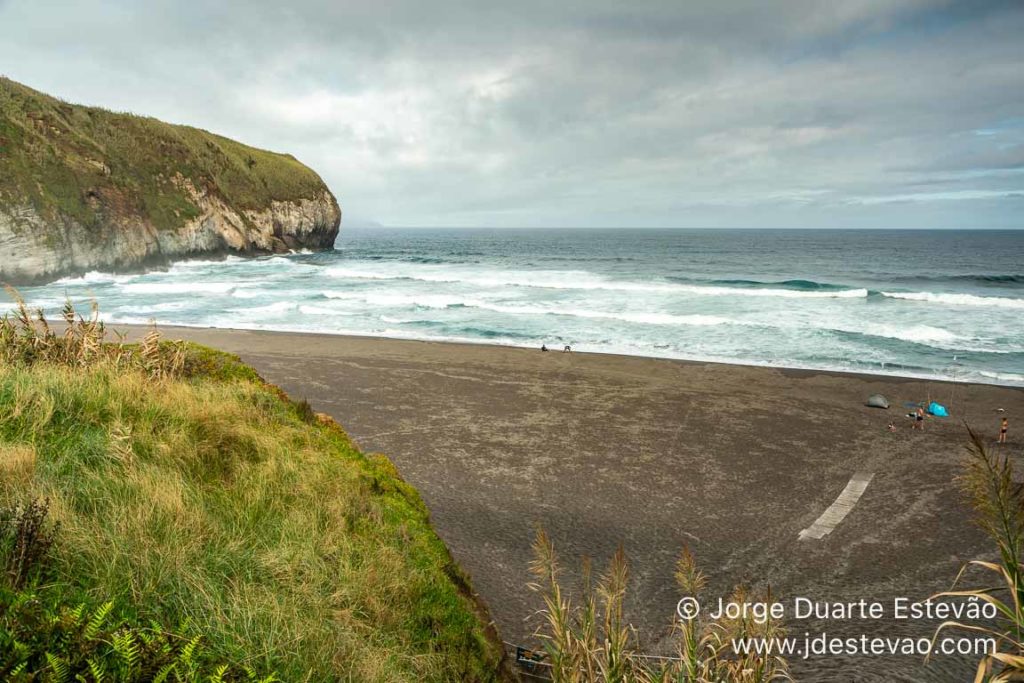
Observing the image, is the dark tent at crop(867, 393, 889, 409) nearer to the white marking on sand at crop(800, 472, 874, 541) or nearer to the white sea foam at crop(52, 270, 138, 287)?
the white marking on sand at crop(800, 472, 874, 541)

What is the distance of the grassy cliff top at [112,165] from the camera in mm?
49375

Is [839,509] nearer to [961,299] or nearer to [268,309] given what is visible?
[268,309]

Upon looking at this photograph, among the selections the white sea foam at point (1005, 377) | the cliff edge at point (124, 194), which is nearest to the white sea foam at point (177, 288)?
the cliff edge at point (124, 194)

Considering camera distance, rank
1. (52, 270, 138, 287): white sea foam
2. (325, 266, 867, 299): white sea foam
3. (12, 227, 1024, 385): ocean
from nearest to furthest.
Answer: (12, 227, 1024, 385): ocean
(325, 266, 867, 299): white sea foam
(52, 270, 138, 287): white sea foam

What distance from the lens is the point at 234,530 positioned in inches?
189

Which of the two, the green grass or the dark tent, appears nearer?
the green grass

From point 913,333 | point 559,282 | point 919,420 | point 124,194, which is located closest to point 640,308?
point 913,333

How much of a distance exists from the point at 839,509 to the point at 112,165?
69790 mm

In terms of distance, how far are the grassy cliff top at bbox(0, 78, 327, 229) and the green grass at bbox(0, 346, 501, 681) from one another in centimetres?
5253

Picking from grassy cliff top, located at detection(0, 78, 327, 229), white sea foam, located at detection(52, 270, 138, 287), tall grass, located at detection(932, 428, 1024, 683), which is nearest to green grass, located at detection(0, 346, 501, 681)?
tall grass, located at detection(932, 428, 1024, 683)

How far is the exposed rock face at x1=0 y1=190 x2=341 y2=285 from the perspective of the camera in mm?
45188

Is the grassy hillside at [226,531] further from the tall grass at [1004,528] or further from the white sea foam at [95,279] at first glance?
the white sea foam at [95,279]

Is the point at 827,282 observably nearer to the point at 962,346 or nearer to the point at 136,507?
the point at 962,346

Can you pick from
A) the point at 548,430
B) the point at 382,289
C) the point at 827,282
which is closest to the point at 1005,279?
the point at 827,282
